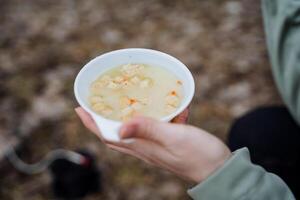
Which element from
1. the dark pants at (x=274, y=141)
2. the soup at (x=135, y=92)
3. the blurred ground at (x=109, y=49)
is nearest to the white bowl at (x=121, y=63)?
the soup at (x=135, y=92)

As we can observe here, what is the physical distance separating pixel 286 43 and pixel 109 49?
4.13 feet

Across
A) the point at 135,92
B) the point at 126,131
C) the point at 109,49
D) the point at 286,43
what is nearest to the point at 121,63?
the point at 135,92

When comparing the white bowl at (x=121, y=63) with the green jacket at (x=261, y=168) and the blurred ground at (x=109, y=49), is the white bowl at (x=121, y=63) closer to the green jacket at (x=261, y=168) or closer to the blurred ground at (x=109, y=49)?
the green jacket at (x=261, y=168)

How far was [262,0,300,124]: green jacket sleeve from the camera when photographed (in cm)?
122

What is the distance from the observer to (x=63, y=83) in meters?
2.25

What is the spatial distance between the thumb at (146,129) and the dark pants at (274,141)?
1.94 feet

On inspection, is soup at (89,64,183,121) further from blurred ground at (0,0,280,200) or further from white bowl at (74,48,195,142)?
blurred ground at (0,0,280,200)

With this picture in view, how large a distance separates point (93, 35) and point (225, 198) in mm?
1680

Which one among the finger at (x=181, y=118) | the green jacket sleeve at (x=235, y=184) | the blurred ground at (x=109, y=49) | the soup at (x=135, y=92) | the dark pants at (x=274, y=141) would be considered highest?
the soup at (x=135, y=92)

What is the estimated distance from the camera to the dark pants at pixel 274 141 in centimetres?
140

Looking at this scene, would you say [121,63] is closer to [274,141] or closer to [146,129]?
[146,129]

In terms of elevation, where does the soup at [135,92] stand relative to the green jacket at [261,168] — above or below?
above

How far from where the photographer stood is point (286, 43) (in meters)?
1.26

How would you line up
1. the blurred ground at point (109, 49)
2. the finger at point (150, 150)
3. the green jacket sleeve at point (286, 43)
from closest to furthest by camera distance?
the finger at point (150, 150) < the green jacket sleeve at point (286, 43) < the blurred ground at point (109, 49)
